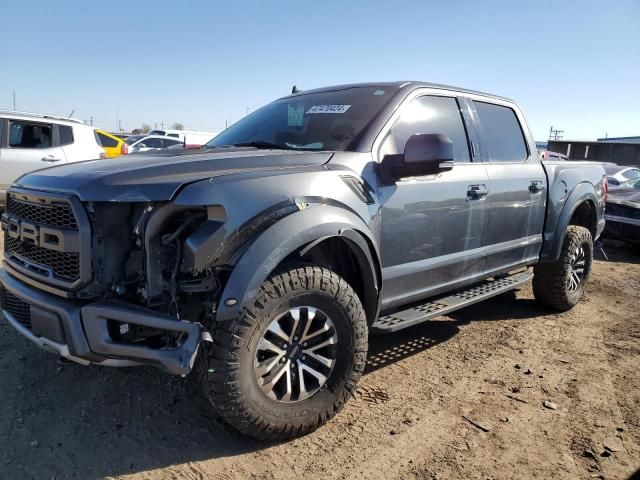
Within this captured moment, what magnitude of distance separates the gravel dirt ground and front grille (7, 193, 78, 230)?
3.58 ft

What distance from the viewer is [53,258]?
2.40m

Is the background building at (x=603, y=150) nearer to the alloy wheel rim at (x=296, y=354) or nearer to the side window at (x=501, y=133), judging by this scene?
the side window at (x=501, y=133)

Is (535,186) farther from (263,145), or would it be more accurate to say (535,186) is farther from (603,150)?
(603,150)

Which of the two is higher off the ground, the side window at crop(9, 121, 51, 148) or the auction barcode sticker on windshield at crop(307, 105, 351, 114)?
the auction barcode sticker on windshield at crop(307, 105, 351, 114)

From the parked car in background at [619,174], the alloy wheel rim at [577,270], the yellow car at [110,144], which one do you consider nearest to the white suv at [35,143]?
the yellow car at [110,144]

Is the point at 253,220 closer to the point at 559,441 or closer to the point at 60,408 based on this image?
the point at 60,408

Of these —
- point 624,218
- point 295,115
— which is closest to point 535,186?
point 295,115

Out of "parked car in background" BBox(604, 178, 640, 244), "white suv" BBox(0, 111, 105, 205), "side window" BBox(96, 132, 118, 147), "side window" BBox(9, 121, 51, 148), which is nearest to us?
"white suv" BBox(0, 111, 105, 205)

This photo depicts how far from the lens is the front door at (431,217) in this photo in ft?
10.1

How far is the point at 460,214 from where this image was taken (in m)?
3.53

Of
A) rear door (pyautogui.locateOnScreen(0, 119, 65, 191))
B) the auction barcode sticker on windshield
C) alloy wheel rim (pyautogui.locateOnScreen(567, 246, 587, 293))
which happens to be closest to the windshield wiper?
the auction barcode sticker on windshield

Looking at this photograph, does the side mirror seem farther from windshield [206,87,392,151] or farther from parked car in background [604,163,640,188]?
parked car in background [604,163,640,188]

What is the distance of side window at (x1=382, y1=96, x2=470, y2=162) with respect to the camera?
323 cm

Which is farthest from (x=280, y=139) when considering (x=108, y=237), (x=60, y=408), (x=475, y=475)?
(x=475, y=475)
